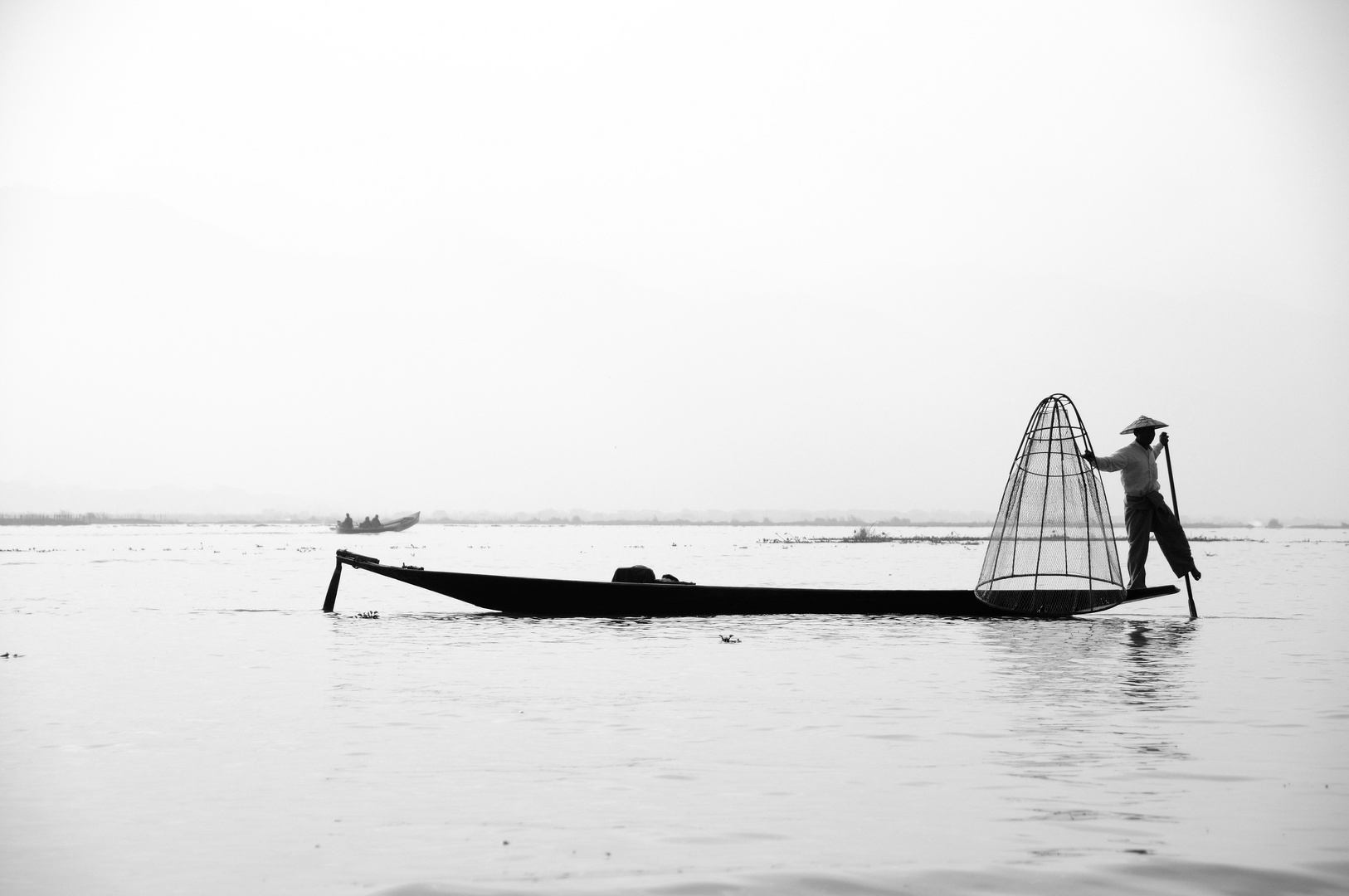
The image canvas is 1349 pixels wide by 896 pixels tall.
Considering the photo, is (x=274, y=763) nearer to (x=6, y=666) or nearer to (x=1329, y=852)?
(x=1329, y=852)

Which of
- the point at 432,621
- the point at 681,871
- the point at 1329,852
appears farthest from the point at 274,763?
the point at 432,621

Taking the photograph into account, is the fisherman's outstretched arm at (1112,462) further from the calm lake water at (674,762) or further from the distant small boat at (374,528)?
the distant small boat at (374,528)

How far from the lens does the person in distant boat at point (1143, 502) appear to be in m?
17.2

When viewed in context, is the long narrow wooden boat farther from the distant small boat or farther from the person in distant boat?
the distant small boat

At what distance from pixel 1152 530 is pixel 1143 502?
573 mm

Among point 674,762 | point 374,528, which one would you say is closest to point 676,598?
point 674,762

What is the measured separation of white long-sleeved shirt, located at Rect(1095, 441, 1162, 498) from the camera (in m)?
17.3

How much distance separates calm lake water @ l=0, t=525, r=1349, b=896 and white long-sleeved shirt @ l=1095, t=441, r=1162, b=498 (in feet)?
7.24

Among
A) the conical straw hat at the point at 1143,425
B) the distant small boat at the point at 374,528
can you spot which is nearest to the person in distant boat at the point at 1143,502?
the conical straw hat at the point at 1143,425

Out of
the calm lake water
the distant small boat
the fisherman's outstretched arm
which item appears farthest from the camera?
the distant small boat

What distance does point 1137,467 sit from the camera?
17.3 m

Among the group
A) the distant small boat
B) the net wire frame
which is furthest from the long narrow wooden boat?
the distant small boat

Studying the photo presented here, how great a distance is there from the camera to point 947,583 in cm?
3209

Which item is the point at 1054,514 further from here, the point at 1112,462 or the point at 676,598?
the point at 676,598
